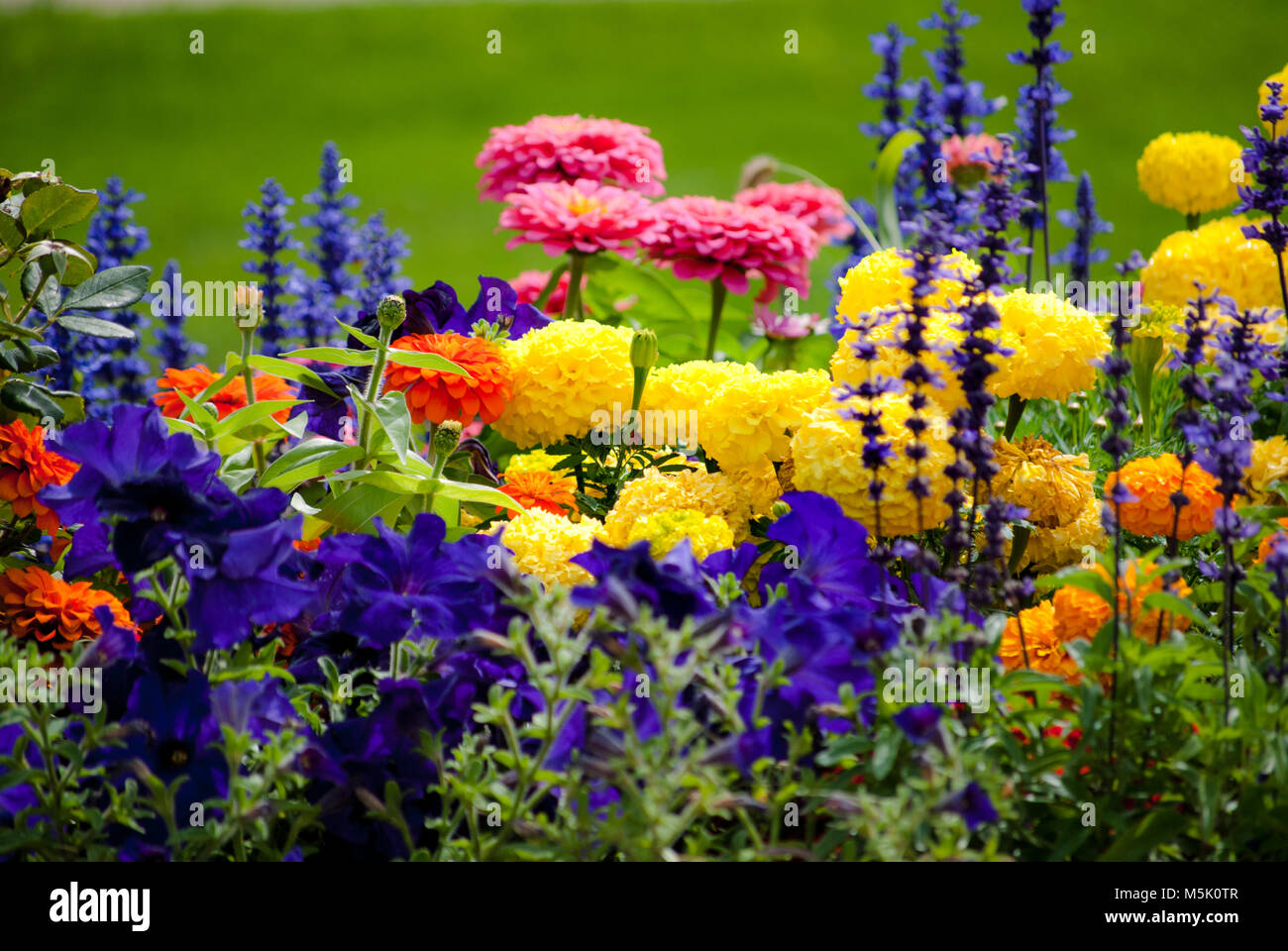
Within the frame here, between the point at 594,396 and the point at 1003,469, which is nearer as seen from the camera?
the point at 1003,469

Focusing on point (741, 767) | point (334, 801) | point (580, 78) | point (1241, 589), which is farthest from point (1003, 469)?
point (580, 78)

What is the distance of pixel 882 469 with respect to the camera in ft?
5.17

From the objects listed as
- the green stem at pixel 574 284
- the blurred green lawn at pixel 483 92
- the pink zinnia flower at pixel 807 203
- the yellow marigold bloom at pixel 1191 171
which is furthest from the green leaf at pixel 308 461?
the blurred green lawn at pixel 483 92

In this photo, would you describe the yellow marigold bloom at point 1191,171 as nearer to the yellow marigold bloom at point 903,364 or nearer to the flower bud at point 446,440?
the yellow marigold bloom at point 903,364

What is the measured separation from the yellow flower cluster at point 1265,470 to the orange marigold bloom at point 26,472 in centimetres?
194

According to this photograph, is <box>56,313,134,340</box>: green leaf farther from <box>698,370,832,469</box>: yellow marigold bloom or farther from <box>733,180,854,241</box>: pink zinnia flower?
<box>733,180,854,241</box>: pink zinnia flower

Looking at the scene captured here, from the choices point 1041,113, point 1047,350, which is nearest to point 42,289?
point 1047,350

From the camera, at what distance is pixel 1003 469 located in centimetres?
178

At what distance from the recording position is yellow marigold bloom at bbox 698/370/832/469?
176 centimetres

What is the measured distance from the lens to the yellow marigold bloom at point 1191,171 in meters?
2.88

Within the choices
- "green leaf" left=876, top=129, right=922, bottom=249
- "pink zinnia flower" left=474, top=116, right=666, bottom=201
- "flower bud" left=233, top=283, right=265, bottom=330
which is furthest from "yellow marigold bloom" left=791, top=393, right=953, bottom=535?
"green leaf" left=876, top=129, right=922, bottom=249

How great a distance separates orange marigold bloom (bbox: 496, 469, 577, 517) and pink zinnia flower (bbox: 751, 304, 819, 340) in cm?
92
